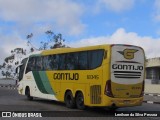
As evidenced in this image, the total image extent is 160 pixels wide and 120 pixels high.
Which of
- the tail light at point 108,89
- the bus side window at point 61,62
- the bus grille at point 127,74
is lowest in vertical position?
→ the tail light at point 108,89

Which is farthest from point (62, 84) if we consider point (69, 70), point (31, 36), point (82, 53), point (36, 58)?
point (31, 36)

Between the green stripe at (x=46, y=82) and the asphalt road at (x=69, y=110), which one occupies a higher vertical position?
the green stripe at (x=46, y=82)

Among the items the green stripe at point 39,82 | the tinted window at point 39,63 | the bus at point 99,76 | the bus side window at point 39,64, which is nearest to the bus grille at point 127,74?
the bus at point 99,76

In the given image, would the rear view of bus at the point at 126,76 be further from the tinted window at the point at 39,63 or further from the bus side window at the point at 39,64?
the tinted window at the point at 39,63

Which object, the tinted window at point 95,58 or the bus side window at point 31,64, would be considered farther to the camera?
the bus side window at point 31,64

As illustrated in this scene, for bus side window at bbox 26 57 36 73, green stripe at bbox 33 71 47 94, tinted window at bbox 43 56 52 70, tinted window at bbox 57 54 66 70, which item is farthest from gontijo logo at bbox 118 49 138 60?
bus side window at bbox 26 57 36 73

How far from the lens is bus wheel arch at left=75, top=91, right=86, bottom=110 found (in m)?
19.2

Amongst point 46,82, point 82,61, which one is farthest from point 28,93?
point 82,61

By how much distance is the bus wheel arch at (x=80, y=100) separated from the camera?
1920cm

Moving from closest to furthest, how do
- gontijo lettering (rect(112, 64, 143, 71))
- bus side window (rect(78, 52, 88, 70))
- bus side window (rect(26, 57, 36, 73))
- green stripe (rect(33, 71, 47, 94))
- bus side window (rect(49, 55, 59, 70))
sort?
gontijo lettering (rect(112, 64, 143, 71))
bus side window (rect(78, 52, 88, 70))
bus side window (rect(49, 55, 59, 70))
green stripe (rect(33, 71, 47, 94))
bus side window (rect(26, 57, 36, 73))

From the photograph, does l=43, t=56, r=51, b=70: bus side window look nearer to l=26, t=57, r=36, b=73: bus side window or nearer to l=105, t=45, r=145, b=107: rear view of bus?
l=26, t=57, r=36, b=73: bus side window

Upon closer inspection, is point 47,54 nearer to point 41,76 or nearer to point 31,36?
point 41,76

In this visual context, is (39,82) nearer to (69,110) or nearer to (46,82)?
(46,82)

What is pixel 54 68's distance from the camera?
22109 millimetres
